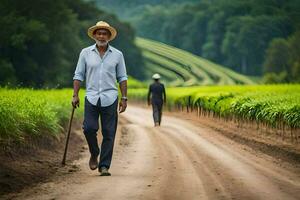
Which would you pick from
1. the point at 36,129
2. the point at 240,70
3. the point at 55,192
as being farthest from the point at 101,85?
the point at 240,70

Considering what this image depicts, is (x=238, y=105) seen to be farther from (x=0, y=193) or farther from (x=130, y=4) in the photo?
(x=130, y=4)

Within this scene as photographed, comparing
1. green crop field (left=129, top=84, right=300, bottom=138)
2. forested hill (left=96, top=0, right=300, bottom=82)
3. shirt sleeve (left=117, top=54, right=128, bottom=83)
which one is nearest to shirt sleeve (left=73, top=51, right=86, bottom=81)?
shirt sleeve (left=117, top=54, right=128, bottom=83)

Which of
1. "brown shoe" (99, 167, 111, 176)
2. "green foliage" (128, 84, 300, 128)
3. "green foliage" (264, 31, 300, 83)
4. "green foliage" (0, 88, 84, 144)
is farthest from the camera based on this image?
"green foliage" (264, 31, 300, 83)

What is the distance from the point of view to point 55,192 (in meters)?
8.96

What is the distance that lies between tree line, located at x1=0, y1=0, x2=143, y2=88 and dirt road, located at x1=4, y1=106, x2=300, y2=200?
35.4 meters

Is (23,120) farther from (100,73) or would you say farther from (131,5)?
(131,5)

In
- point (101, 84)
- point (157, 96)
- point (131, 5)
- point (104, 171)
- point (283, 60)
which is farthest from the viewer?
point (131, 5)

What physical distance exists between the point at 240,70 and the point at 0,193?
75.2m

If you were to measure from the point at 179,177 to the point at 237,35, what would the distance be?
220 feet

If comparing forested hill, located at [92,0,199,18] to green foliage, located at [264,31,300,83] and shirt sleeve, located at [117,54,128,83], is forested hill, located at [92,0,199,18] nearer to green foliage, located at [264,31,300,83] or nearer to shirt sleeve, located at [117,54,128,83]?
green foliage, located at [264,31,300,83]

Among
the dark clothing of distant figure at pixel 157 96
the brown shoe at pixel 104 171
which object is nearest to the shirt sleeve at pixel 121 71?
the brown shoe at pixel 104 171

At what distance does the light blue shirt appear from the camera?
36.1 ft

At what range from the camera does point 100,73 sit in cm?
1102

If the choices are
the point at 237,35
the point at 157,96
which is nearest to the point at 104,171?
the point at 157,96
